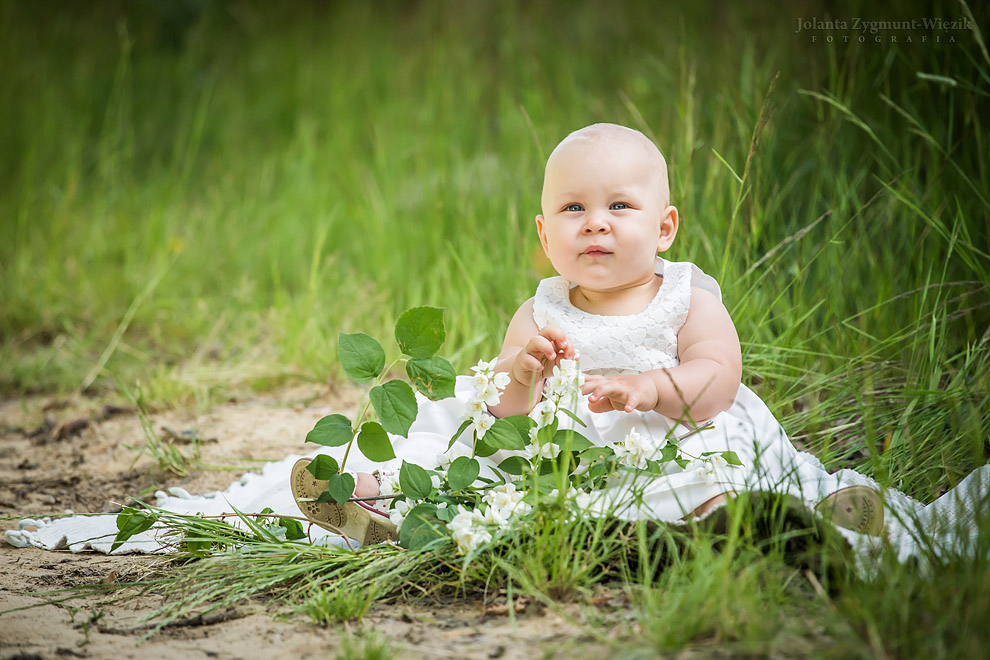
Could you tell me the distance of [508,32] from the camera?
16.5 ft

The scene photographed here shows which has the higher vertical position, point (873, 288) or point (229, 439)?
point (873, 288)

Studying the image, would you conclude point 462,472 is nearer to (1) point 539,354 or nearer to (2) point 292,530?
(1) point 539,354

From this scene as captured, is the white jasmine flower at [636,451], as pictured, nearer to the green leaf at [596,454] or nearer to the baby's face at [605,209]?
the green leaf at [596,454]

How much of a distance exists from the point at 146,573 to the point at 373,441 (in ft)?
1.87

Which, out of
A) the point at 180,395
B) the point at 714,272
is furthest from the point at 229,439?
the point at 714,272

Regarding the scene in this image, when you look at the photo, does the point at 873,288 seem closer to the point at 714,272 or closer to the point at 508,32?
the point at 714,272

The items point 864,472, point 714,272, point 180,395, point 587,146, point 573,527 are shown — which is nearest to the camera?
point 573,527

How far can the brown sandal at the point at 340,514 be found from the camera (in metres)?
1.78

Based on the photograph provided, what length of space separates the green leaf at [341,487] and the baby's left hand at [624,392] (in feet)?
1.63

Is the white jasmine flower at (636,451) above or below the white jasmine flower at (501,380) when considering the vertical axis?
below

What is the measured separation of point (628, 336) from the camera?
6.05ft

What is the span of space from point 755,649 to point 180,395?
92.8 inches

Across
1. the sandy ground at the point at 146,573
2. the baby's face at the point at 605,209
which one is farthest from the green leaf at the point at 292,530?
the baby's face at the point at 605,209

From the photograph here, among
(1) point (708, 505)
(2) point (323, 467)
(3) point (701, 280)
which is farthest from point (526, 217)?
(1) point (708, 505)
